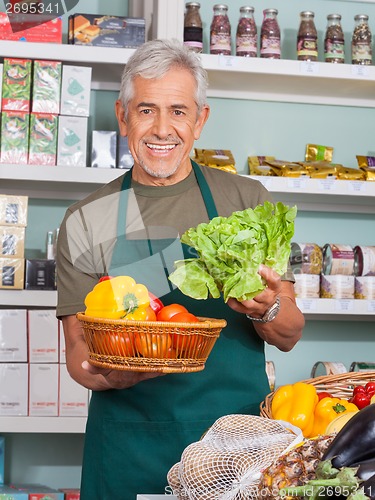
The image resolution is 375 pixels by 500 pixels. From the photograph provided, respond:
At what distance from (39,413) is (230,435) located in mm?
1883

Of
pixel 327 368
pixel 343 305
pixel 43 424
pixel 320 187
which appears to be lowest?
pixel 43 424

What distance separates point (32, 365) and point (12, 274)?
1.08 ft

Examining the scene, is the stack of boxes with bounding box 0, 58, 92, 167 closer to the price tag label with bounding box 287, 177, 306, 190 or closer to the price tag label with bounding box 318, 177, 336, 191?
the price tag label with bounding box 287, 177, 306, 190

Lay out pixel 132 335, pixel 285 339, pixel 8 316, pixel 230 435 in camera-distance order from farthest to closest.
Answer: pixel 8 316, pixel 285 339, pixel 132 335, pixel 230 435

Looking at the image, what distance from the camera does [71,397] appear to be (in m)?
2.86

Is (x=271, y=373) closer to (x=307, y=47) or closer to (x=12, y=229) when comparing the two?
(x=12, y=229)

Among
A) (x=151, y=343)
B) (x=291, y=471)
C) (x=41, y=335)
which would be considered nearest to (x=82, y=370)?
(x=151, y=343)

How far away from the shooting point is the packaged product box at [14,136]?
2.82 m

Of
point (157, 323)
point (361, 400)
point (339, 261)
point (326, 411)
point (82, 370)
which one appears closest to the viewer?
point (157, 323)

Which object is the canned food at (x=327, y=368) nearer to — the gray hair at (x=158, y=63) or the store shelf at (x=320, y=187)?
the store shelf at (x=320, y=187)

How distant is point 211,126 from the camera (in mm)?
Result: 3408

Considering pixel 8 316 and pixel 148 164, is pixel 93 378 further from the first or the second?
pixel 8 316

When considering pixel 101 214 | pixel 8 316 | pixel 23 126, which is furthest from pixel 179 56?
pixel 8 316

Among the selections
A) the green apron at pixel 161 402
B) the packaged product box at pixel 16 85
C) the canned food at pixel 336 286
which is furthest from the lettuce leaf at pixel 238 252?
the canned food at pixel 336 286
